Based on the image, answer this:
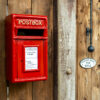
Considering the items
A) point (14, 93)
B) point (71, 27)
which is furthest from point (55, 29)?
point (14, 93)

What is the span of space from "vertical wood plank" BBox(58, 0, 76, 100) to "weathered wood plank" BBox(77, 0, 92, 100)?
0.18 m

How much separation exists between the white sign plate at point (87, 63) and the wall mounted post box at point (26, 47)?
25.0 inches

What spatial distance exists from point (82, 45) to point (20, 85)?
810 millimetres

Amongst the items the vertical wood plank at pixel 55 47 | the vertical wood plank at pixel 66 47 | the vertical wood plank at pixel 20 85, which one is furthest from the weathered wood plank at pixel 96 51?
the vertical wood plank at pixel 20 85

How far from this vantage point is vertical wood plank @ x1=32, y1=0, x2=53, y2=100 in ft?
7.23

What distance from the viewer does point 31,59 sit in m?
1.90

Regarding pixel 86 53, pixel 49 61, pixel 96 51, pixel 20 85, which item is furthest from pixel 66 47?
pixel 20 85

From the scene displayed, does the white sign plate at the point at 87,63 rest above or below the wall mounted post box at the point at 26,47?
below

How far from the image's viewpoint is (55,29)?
7.42 feet

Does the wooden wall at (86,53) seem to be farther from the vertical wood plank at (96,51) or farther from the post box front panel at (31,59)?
the post box front panel at (31,59)

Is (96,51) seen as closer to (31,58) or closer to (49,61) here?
(49,61)

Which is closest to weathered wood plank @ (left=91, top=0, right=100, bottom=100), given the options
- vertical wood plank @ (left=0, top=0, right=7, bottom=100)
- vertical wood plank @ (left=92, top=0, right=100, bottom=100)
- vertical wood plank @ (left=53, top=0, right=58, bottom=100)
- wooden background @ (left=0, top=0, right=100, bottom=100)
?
vertical wood plank @ (left=92, top=0, right=100, bottom=100)

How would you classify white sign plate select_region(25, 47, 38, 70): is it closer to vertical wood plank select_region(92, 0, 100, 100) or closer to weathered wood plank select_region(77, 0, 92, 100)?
weathered wood plank select_region(77, 0, 92, 100)

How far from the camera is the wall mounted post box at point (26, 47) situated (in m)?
1.83
